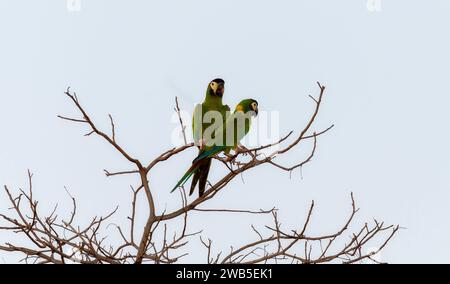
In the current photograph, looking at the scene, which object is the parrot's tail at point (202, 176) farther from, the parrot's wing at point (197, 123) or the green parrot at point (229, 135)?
the parrot's wing at point (197, 123)

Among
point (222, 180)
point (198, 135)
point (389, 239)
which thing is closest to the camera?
point (389, 239)

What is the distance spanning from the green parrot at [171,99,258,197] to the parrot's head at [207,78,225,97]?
36 cm

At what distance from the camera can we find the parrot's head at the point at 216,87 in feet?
23.9

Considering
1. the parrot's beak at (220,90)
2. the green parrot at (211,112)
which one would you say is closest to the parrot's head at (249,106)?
the green parrot at (211,112)

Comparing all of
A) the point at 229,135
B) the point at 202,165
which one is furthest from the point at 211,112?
the point at 202,165

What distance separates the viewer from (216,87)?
23.9 ft

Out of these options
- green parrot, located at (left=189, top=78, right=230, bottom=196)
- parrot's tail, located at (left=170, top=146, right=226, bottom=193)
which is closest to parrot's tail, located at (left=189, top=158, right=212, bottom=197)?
parrot's tail, located at (left=170, top=146, right=226, bottom=193)

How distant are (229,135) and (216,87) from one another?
1.05 m

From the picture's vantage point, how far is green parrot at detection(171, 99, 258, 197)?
18.3ft
